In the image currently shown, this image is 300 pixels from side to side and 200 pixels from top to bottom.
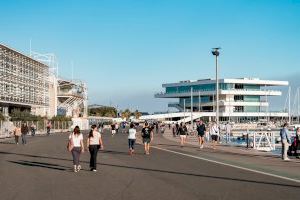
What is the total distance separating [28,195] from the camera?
37.4 ft

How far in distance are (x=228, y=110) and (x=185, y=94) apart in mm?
14095

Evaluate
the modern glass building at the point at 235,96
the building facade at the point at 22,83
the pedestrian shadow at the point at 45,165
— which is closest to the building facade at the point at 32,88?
the building facade at the point at 22,83

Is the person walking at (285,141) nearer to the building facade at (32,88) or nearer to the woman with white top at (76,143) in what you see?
the woman with white top at (76,143)

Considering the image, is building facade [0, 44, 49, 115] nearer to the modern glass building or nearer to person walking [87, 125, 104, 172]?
the modern glass building

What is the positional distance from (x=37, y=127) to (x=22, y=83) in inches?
771

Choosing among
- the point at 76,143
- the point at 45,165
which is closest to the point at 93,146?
the point at 76,143

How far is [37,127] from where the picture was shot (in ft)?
239

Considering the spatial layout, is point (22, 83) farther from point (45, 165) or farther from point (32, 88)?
point (45, 165)

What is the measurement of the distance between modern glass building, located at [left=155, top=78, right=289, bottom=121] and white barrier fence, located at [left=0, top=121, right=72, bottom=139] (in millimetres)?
50558

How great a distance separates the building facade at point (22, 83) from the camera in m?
81.5

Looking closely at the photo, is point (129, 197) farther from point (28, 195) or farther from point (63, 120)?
point (63, 120)

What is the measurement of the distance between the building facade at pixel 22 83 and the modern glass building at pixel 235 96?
42.6m

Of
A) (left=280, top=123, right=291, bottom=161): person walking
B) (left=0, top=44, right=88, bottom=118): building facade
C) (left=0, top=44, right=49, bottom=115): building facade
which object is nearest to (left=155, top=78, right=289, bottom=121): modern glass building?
(left=0, top=44, right=88, bottom=118): building facade

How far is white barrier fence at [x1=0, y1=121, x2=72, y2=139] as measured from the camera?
5934cm
